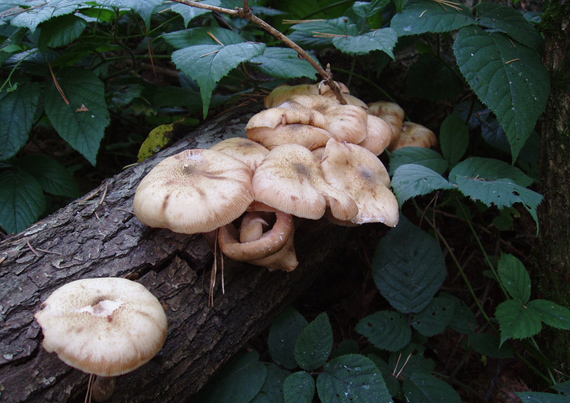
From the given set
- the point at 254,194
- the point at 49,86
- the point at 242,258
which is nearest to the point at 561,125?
the point at 254,194

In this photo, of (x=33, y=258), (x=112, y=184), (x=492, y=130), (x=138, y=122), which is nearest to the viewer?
(x=33, y=258)

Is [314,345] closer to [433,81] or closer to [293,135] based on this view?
[293,135]

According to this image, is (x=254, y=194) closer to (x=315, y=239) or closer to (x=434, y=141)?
(x=315, y=239)

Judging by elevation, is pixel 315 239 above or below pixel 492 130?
below

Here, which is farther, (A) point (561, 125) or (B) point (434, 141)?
(B) point (434, 141)

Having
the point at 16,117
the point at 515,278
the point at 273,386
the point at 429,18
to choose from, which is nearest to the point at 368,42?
the point at 429,18

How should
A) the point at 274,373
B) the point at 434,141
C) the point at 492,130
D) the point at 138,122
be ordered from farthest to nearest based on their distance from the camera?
the point at 138,122 < the point at 492,130 < the point at 434,141 < the point at 274,373

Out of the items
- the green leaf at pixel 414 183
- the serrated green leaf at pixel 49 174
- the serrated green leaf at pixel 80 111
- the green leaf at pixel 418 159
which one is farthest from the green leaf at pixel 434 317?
the serrated green leaf at pixel 49 174
